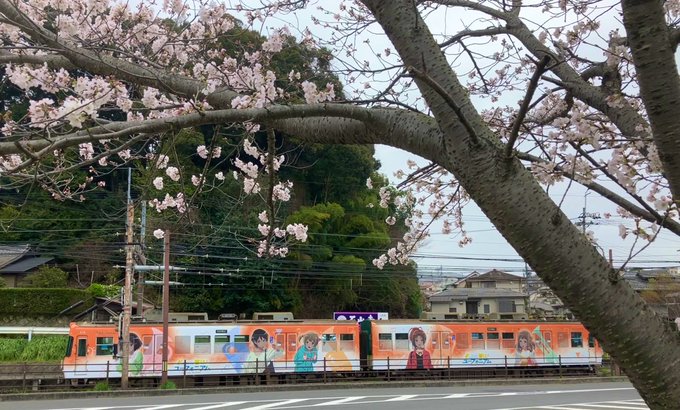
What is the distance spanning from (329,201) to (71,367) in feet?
47.5

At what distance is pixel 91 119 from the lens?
2221 mm

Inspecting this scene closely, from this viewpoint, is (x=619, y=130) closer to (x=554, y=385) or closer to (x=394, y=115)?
(x=394, y=115)

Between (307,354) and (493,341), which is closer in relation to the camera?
(307,354)

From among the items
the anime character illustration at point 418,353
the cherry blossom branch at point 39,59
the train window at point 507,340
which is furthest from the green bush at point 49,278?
the cherry blossom branch at point 39,59

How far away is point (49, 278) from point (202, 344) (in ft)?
33.4

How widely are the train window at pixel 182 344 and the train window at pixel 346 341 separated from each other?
4.85m

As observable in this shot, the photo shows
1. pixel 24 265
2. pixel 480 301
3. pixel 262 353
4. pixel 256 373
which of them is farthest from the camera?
pixel 480 301

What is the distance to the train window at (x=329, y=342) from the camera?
1777 cm

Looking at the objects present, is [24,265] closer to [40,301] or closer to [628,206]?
[40,301]

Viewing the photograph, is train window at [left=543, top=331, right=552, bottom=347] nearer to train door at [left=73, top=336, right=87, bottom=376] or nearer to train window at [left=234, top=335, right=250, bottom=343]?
train window at [left=234, top=335, right=250, bottom=343]

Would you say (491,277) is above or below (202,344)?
above

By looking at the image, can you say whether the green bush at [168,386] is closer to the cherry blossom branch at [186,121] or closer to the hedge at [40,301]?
the hedge at [40,301]

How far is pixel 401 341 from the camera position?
18.4 meters

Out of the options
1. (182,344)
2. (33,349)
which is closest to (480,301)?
(182,344)
